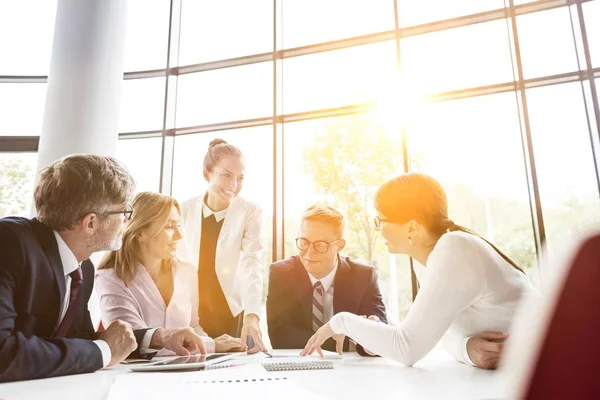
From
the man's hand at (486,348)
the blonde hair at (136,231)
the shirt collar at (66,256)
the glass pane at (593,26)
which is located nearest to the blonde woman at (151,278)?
the blonde hair at (136,231)

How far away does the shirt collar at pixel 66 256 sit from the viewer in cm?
128

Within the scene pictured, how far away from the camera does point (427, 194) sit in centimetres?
139

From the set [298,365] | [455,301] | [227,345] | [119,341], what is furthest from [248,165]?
[455,301]

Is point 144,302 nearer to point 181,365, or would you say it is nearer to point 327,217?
point 181,365

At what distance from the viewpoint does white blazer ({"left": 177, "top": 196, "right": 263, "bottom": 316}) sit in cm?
258

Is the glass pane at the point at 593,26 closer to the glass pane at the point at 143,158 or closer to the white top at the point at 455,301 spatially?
the white top at the point at 455,301

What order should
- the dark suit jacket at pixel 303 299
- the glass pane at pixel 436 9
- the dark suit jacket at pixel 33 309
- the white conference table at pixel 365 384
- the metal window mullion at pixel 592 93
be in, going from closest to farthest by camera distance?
1. the white conference table at pixel 365 384
2. the dark suit jacket at pixel 33 309
3. the dark suit jacket at pixel 303 299
4. the metal window mullion at pixel 592 93
5. the glass pane at pixel 436 9

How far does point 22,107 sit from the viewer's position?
444cm

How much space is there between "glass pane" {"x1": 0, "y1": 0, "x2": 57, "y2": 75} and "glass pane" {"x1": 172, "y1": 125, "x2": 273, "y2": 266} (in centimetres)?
172

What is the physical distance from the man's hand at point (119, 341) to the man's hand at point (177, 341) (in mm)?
212

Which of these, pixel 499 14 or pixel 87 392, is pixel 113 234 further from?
pixel 499 14

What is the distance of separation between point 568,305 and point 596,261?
3 cm

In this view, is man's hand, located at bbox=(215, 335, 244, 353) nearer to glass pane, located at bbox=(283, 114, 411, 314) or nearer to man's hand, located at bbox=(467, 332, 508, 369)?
man's hand, located at bbox=(467, 332, 508, 369)

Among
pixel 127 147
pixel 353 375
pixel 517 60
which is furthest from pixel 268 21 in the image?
pixel 353 375
